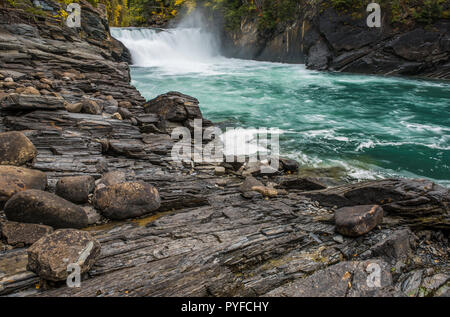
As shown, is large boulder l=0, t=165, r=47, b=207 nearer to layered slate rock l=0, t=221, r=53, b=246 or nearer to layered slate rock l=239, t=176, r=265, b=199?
layered slate rock l=0, t=221, r=53, b=246

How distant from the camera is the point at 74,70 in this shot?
36.6 feet

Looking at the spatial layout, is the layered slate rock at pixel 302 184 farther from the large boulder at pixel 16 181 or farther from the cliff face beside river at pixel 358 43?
the cliff face beside river at pixel 358 43

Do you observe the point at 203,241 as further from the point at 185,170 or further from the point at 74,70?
the point at 74,70

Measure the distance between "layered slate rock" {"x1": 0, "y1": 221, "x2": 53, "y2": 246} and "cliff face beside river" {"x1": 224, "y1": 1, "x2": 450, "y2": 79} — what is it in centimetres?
2345

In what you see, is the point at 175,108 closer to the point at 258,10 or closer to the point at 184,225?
the point at 184,225

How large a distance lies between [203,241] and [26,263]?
1691 mm

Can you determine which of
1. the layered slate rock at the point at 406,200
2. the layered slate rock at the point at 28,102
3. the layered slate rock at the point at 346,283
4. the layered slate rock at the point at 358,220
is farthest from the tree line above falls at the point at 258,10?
the layered slate rock at the point at 346,283

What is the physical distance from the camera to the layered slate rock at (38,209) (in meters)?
2.94

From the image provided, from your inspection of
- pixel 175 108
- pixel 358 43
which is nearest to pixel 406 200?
pixel 175 108

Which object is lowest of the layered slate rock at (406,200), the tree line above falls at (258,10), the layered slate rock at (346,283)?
the layered slate rock at (346,283)

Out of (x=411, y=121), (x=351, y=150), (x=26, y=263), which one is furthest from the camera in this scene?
(x=411, y=121)

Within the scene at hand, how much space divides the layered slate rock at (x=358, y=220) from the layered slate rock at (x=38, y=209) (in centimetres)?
316

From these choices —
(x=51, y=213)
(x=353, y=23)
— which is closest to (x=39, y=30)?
(x=51, y=213)

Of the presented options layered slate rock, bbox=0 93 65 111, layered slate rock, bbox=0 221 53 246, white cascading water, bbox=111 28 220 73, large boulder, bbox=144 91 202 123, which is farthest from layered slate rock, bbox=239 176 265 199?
white cascading water, bbox=111 28 220 73
